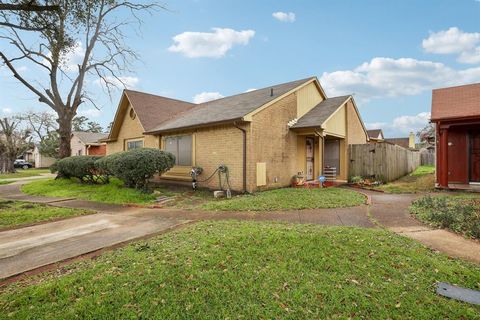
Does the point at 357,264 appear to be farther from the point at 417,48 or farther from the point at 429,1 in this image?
the point at 417,48

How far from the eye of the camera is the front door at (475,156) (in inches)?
463

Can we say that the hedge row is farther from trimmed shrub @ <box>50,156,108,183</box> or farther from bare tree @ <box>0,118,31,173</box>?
bare tree @ <box>0,118,31,173</box>

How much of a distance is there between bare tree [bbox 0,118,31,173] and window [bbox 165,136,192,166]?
102ft

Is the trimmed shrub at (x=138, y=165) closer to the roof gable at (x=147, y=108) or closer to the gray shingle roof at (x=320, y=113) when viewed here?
the roof gable at (x=147, y=108)

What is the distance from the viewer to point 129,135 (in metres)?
18.2

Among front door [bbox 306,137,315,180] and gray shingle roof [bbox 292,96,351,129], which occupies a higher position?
gray shingle roof [bbox 292,96,351,129]

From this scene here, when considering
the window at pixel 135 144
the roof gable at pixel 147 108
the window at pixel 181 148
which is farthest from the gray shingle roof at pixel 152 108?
the window at pixel 181 148

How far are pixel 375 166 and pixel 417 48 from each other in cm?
652

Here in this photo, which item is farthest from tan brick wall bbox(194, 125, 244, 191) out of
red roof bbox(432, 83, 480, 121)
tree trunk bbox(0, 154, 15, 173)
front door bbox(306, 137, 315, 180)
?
tree trunk bbox(0, 154, 15, 173)

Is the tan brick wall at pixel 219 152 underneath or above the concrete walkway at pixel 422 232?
above

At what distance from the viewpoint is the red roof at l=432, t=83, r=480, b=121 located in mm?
10789

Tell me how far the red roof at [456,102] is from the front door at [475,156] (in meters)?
1.49

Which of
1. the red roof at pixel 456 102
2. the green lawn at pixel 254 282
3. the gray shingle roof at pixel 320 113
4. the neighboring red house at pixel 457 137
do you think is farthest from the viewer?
the gray shingle roof at pixel 320 113

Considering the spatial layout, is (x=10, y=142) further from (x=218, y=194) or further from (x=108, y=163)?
(x=218, y=194)
